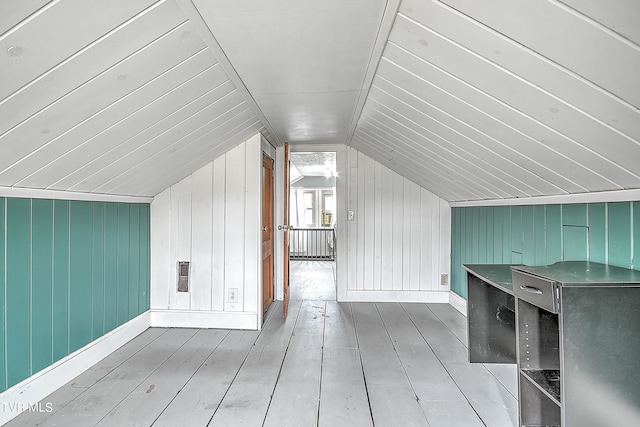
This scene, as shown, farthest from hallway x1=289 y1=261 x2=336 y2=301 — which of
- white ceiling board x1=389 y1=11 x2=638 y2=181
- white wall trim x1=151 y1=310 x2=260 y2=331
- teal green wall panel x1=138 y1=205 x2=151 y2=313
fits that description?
white ceiling board x1=389 y1=11 x2=638 y2=181

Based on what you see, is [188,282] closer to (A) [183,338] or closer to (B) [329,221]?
(A) [183,338]

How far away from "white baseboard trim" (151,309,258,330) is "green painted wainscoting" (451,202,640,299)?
2383 millimetres

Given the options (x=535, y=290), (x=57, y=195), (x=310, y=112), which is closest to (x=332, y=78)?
(x=310, y=112)

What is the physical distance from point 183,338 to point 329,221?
7.07 metres

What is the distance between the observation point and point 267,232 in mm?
3834

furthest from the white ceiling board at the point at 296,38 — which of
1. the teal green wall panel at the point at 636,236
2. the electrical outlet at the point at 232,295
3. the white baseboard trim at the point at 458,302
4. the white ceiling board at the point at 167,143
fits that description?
the white baseboard trim at the point at 458,302

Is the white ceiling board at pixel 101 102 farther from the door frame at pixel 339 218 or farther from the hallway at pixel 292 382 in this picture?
the door frame at pixel 339 218

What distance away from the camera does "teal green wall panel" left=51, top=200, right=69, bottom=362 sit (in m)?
2.15

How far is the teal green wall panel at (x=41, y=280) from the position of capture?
78.4 inches

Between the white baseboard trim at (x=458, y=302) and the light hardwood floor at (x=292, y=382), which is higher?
the white baseboard trim at (x=458, y=302)

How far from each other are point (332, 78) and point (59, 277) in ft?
7.23

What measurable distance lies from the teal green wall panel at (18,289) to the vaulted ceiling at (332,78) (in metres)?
0.19

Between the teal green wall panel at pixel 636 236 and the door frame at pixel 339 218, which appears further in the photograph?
the door frame at pixel 339 218

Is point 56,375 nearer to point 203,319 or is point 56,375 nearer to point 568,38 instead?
point 203,319
